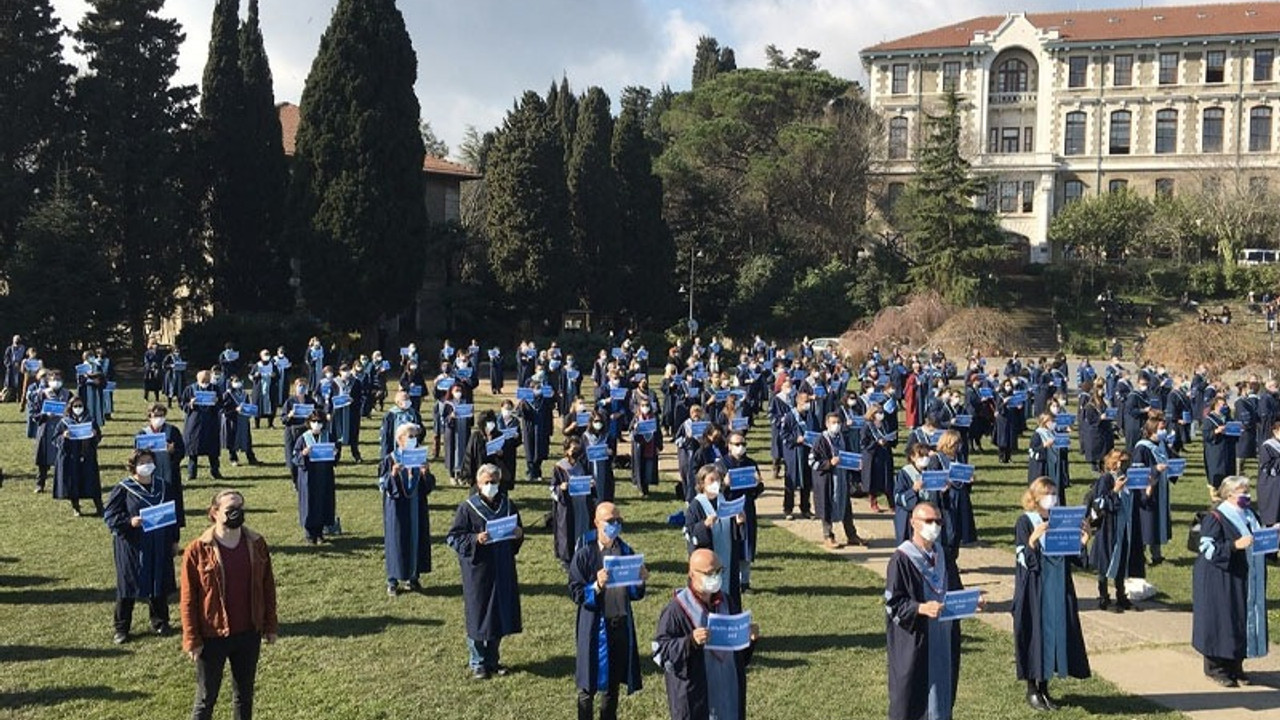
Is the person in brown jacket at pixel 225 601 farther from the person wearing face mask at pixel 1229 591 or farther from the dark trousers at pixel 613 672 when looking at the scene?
the person wearing face mask at pixel 1229 591

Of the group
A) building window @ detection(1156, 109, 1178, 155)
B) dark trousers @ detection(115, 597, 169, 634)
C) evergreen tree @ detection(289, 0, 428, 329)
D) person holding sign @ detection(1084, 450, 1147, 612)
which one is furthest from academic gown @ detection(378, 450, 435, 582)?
building window @ detection(1156, 109, 1178, 155)

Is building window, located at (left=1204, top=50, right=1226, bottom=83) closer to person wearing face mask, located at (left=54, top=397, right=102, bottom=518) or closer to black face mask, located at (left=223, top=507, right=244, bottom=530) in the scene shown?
person wearing face mask, located at (left=54, top=397, right=102, bottom=518)

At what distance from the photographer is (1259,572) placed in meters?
9.25

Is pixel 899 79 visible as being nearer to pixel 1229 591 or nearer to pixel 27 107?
pixel 27 107

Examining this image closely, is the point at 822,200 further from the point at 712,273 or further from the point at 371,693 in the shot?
the point at 371,693

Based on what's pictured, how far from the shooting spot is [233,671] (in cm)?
753

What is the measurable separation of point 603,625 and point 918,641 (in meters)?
2.17

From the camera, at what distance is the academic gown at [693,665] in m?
6.61

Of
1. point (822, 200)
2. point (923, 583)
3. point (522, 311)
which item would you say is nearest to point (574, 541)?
A: point (923, 583)

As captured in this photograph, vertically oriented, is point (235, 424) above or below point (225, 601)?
above

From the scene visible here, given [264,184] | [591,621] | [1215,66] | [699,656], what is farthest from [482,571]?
[1215,66]

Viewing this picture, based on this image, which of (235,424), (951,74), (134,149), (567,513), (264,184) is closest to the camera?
(567,513)

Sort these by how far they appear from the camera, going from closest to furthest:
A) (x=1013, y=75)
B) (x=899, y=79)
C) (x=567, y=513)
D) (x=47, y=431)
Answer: (x=567, y=513) → (x=47, y=431) → (x=1013, y=75) → (x=899, y=79)

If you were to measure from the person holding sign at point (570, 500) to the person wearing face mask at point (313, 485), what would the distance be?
3155 millimetres
